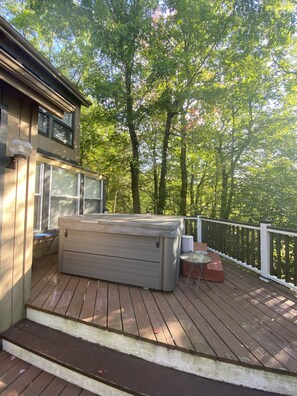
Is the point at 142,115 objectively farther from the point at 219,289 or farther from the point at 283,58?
the point at 219,289

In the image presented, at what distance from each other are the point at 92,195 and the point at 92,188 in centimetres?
22

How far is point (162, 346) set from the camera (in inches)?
70.3

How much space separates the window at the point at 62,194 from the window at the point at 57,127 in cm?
145

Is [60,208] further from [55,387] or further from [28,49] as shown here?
[55,387]

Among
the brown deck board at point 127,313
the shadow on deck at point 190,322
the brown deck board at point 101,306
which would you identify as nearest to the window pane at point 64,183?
the shadow on deck at point 190,322

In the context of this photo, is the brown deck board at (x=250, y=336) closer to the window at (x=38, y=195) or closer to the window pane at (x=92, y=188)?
the window at (x=38, y=195)

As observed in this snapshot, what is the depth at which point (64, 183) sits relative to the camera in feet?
16.7

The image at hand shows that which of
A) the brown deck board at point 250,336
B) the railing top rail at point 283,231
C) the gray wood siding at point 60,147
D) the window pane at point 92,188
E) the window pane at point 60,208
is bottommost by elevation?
the brown deck board at point 250,336

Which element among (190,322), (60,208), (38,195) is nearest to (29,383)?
(190,322)

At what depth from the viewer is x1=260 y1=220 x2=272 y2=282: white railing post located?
339 cm

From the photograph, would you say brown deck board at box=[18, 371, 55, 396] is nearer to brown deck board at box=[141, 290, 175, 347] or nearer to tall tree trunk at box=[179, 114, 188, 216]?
brown deck board at box=[141, 290, 175, 347]

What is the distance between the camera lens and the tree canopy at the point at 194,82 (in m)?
6.83

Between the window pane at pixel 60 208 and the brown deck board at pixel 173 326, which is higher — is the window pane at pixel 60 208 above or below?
above

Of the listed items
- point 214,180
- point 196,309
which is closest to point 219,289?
point 196,309
